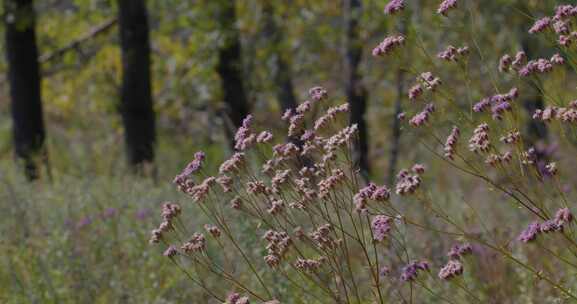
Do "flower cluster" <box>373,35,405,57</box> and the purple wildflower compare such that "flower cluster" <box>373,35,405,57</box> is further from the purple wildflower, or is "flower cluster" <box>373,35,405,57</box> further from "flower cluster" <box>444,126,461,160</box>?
the purple wildflower

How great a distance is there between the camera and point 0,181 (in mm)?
6609

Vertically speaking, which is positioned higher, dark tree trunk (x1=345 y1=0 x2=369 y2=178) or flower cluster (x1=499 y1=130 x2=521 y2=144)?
dark tree trunk (x1=345 y1=0 x2=369 y2=178)

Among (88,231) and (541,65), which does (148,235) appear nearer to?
(88,231)

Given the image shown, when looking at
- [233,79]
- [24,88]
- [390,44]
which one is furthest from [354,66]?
[390,44]

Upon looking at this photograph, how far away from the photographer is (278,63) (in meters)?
16.5

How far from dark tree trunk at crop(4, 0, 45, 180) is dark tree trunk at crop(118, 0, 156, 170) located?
124 centimetres

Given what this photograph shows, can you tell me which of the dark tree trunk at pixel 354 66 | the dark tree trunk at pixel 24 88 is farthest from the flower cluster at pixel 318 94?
the dark tree trunk at pixel 354 66

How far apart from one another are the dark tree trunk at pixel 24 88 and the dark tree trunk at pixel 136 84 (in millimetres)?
1244

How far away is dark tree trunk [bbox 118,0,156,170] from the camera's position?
12242 millimetres

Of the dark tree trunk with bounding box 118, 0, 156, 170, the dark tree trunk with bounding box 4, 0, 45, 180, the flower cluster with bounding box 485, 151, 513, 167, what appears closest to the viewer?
the flower cluster with bounding box 485, 151, 513, 167

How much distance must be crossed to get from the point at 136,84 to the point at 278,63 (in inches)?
173

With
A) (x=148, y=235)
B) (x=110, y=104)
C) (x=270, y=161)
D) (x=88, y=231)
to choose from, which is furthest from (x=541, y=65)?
(x=110, y=104)

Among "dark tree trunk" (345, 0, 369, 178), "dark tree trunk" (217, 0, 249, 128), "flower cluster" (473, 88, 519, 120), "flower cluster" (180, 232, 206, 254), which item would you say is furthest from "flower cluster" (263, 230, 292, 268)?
"dark tree trunk" (217, 0, 249, 128)

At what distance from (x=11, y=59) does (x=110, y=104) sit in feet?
9.03
